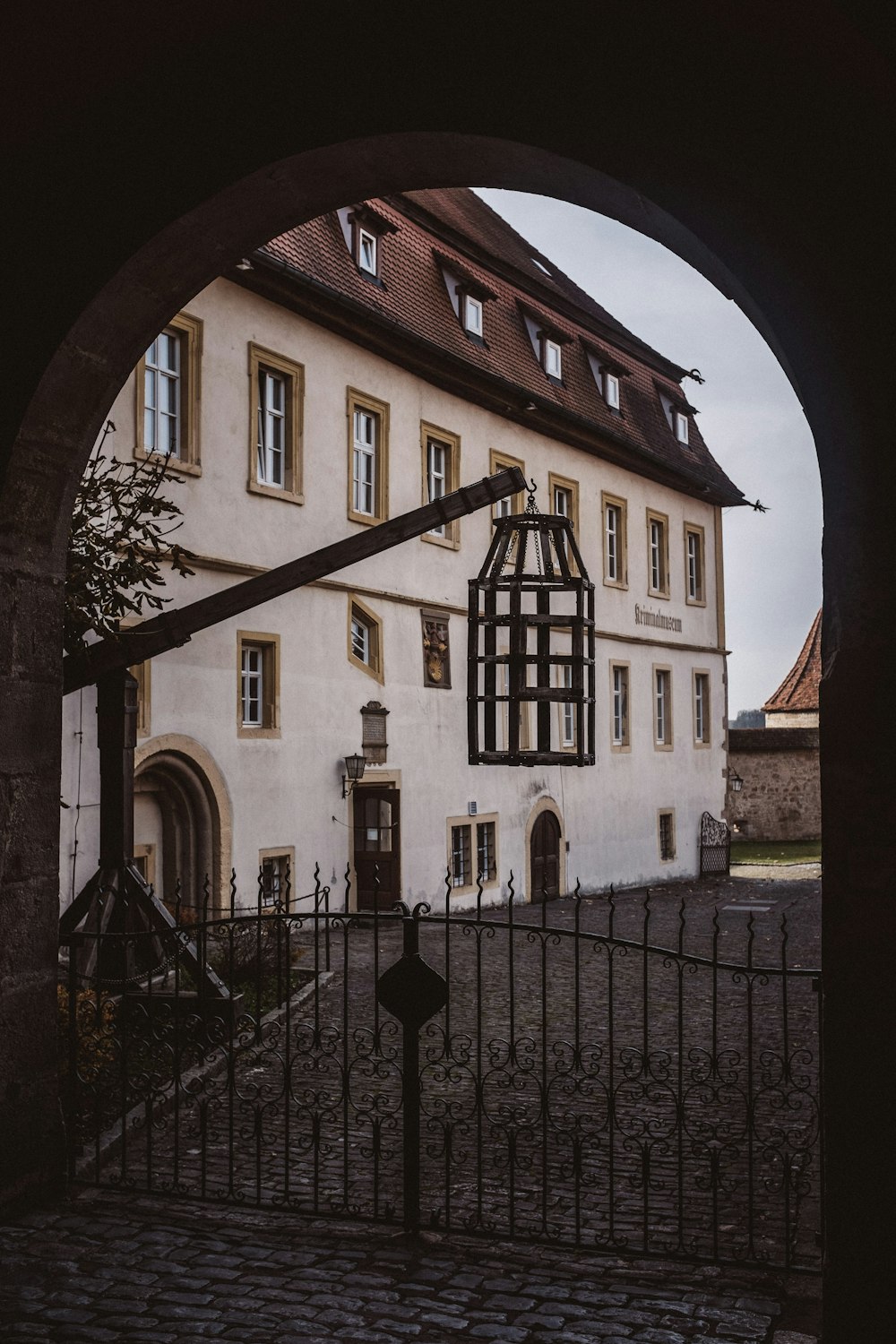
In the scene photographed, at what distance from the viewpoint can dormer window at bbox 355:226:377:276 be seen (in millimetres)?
18484

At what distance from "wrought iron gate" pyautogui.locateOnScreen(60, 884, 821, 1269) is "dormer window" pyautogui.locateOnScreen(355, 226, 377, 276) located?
34.6 ft

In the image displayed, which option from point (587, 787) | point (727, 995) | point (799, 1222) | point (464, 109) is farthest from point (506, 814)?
point (464, 109)

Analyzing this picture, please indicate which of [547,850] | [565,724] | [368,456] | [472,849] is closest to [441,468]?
[368,456]

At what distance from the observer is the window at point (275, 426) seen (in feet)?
52.4

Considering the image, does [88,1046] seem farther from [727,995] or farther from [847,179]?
[727,995]

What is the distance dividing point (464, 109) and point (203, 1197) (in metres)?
4.58

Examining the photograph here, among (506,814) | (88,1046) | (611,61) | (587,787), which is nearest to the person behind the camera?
(611,61)

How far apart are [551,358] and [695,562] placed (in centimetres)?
687

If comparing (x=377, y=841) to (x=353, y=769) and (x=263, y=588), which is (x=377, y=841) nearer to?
(x=353, y=769)

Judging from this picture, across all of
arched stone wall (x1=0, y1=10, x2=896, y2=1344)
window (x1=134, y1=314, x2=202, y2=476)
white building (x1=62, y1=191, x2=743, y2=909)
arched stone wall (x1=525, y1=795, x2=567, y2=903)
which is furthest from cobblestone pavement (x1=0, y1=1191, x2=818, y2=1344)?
arched stone wall (x1=525, y1=795, x2=567, y2=903)

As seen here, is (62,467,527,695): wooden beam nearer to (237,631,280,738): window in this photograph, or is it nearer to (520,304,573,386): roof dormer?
(237,631,280,738): window

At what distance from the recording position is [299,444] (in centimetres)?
1677

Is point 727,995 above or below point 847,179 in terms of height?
below

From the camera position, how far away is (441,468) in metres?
20.5
